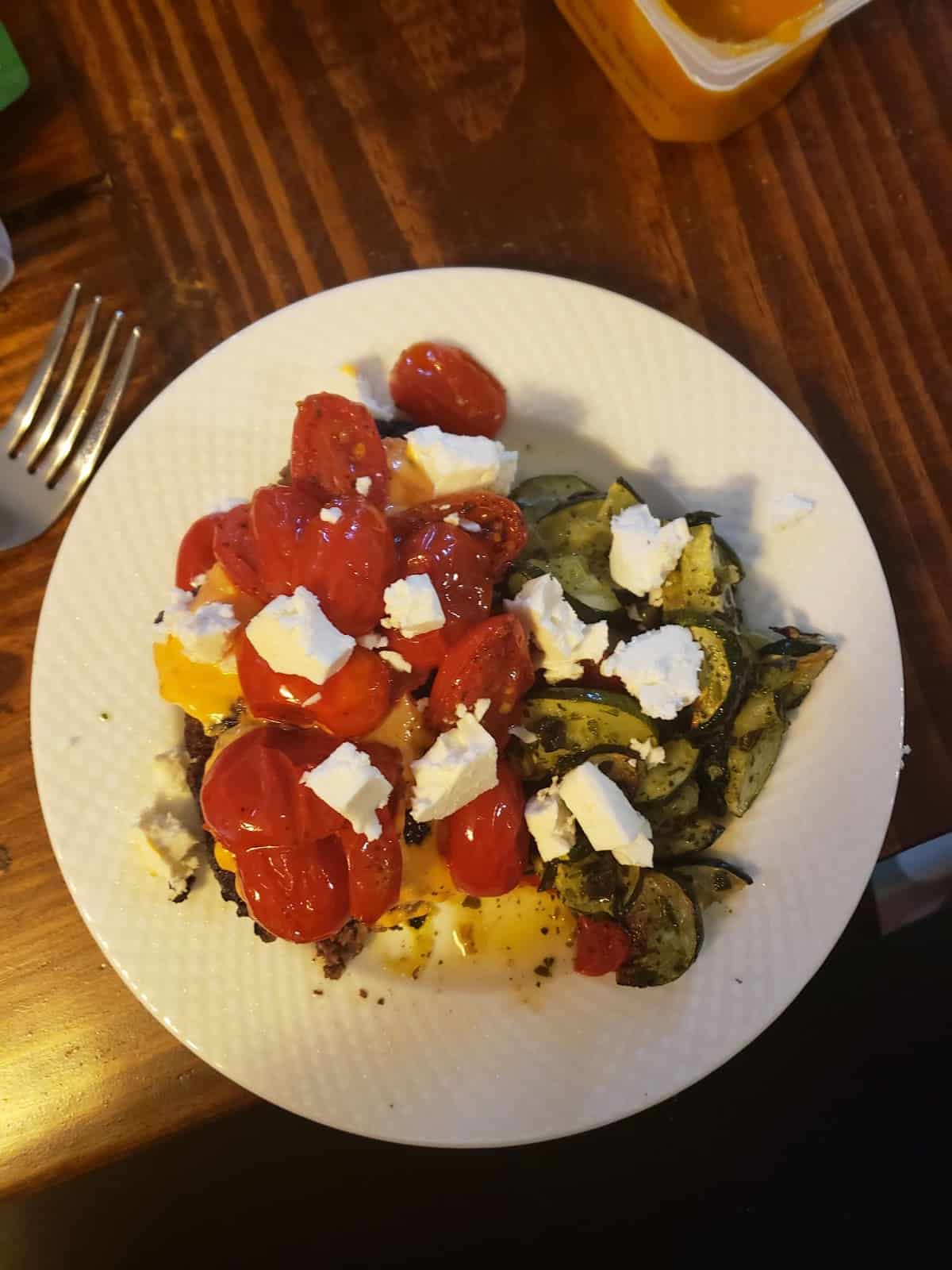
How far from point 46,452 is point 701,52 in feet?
5.01

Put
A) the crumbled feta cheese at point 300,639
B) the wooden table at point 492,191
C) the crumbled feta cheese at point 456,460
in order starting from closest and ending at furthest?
the crumbled feta cheese at point 300,639, the crumbled feta cheese at point 456,460, the wooden table at point 492,191

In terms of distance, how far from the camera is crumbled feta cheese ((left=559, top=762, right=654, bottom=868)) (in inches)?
62.2

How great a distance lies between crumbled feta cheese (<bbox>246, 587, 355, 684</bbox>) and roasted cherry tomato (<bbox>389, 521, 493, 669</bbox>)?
13 cm

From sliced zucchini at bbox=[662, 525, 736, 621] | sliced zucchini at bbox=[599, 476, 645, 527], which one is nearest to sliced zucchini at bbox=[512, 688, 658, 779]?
Result: sliced zucchini at bbox=[662, 525, 736, 621]

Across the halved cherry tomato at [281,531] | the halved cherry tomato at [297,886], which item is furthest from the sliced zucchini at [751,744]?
the halved cherry tomato at [281,531]

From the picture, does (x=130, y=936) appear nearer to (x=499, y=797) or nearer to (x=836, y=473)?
(x=499, y=797)

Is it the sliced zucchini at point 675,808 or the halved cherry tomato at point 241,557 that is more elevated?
the halved cherry tomato at point 241,557

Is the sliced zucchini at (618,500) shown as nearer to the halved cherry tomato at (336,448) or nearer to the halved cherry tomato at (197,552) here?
the halved cherry tomato at (336,448)

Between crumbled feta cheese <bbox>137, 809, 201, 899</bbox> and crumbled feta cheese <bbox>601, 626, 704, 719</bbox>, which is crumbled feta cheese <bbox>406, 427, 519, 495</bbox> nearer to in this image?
crumbled feta cheese <bbox>601, 626, 704, 719</bbox>

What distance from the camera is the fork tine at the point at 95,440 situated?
6.36ft

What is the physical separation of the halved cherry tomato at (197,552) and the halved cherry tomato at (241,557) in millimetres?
95

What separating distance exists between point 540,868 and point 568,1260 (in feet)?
3.69

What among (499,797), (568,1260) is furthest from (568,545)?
(568,1260)

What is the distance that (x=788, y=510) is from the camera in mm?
1781
